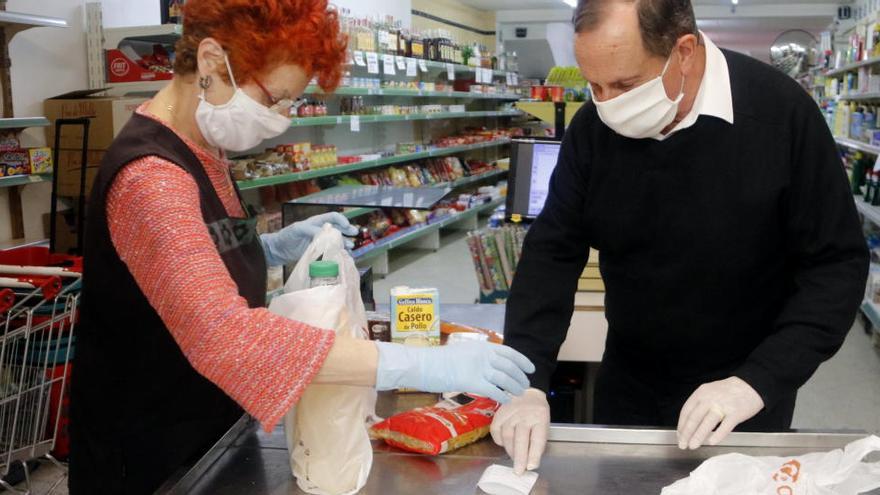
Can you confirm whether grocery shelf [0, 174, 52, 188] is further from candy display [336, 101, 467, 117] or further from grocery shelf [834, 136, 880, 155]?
grocery shelf [834, 136, 880, 155]

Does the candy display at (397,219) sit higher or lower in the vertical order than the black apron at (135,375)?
lower

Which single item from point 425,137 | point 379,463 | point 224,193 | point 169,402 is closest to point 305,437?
point 379,463

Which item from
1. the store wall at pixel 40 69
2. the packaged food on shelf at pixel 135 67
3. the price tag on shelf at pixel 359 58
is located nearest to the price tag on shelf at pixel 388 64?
the price tag on shelf at pixel 359 58

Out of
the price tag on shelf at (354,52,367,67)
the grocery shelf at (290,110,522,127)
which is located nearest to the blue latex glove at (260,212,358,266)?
the grocery shelf at (290,110,522,127)

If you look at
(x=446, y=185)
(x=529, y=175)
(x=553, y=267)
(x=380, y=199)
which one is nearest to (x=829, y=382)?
(x=529, y=175)

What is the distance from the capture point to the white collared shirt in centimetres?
170

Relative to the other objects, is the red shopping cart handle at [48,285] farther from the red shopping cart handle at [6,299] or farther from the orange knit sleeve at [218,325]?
the orange knit sleeve at [218,325]

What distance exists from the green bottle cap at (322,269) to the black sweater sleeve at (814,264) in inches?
31.8

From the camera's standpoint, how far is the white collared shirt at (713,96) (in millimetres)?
1696

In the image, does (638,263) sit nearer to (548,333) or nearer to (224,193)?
(548,333)

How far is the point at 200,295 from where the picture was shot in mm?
Answer: 1198

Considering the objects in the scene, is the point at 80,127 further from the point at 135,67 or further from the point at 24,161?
the point at 135,67

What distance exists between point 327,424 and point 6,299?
1.76 meters

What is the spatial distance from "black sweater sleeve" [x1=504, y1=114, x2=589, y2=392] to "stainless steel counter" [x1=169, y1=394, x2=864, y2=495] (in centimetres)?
27
